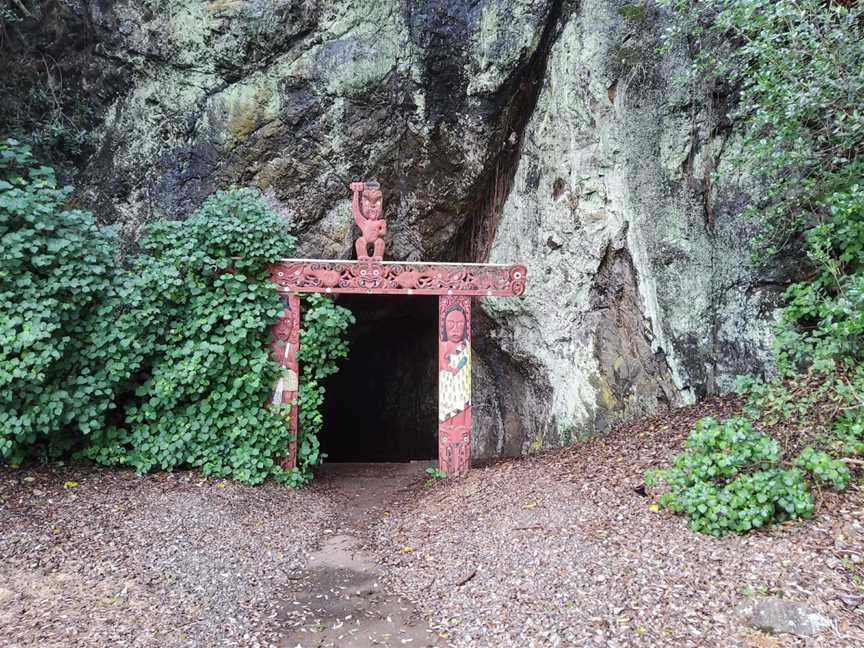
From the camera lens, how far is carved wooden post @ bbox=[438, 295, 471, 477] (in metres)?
6.33

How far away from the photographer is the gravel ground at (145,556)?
330cm

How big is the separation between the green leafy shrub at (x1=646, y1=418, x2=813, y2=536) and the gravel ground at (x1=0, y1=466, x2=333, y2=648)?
273 cm

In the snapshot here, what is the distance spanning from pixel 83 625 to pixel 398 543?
2.29 m

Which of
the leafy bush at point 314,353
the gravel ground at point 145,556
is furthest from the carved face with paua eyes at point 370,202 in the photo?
the gravel ground at point 145,556

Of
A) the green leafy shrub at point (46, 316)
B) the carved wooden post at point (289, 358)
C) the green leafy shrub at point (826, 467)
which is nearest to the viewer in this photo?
the green leafy shrub at point (826, 467)

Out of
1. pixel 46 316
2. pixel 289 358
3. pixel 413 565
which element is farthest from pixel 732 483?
pixel 46 316

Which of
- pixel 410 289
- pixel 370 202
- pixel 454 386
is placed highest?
pixel 370 202

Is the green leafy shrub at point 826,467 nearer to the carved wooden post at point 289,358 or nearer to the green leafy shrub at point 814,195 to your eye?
the green leafy shrub at point 814,195

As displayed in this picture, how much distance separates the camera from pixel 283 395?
20.0ft

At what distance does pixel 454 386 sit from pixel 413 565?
90.4 inches

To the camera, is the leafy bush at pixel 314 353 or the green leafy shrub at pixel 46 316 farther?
the leafy bush at pixel 314 353

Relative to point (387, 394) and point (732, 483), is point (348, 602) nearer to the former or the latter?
point (732, 483)

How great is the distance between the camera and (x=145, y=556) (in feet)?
13.6

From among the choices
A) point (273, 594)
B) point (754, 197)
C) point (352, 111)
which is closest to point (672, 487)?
point (273, 594)
